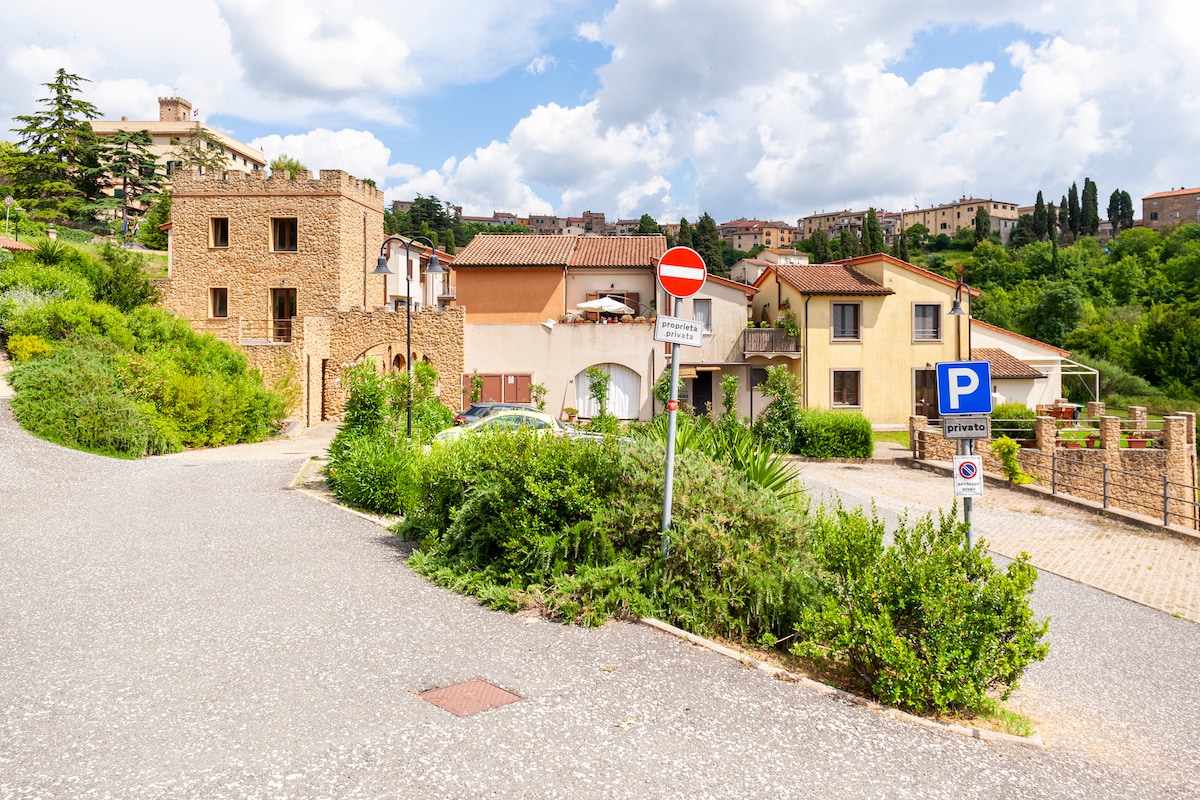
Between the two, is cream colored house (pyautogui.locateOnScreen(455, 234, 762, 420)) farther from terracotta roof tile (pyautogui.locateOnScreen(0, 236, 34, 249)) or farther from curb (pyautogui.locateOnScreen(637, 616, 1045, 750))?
curb (pyautogui.locateOnScreen(637, 616, 1045, 750))

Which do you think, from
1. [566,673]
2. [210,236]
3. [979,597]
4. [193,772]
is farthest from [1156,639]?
[210,236]

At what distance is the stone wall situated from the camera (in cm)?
2397

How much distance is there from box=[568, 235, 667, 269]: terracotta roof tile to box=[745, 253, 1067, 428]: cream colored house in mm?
6092

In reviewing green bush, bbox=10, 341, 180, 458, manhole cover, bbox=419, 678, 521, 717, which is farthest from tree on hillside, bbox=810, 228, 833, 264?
manhole cover, bbox=419, 678, 521, 717

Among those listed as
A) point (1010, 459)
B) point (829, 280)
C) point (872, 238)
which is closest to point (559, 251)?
point (829, 280)

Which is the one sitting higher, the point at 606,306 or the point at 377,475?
the point at 606,306

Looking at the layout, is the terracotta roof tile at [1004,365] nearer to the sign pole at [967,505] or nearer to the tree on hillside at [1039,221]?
the sign pole at [967,505]

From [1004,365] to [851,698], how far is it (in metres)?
33.7

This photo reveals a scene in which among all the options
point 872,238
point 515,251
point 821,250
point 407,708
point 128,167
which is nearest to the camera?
point 407,708

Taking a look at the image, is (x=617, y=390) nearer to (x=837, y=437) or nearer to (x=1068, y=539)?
(x=837, y=437)

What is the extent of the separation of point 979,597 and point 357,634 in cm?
473

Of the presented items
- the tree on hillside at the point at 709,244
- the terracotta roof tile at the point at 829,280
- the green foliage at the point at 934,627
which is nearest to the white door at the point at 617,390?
the terracotta roof tile at the point at 829,280

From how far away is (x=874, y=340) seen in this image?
1299 inches

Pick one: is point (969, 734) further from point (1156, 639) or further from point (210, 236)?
point (210, 236)
